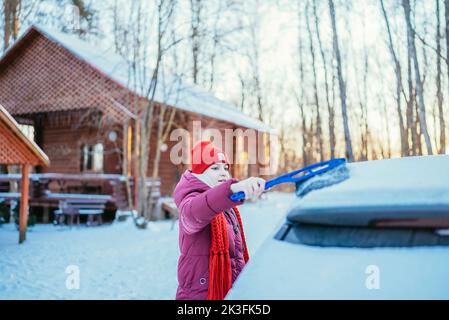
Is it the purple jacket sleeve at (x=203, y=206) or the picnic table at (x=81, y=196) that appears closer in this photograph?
the purple jacket sleeve at (x=203, y=206)

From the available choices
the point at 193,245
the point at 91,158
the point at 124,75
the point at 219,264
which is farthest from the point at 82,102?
the point at 219,264

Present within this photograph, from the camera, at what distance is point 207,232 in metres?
1.80

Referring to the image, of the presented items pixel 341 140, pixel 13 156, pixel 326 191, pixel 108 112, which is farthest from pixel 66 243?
pixel 341 140

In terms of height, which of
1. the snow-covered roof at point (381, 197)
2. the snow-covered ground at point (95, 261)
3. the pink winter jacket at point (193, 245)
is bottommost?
the snow-covered ground at point (95, 261)

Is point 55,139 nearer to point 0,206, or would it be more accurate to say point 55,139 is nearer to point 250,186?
point 0,206

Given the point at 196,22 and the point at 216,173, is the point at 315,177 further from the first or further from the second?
the point at 196,22

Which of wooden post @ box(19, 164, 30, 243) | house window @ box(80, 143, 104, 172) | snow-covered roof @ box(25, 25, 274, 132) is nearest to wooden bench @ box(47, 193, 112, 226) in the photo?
wooden post @ box(19, 164, 30, 243)

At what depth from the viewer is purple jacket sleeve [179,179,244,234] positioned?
1495mm

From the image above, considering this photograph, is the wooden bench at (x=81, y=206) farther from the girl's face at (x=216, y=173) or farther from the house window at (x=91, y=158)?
the girl's face at (x=216, y=173)

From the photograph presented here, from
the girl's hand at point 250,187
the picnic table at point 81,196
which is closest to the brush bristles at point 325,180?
the girl's hand at point 250,187

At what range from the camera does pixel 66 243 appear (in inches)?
368

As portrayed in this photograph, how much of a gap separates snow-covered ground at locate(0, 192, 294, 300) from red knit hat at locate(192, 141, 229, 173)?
3.91 m

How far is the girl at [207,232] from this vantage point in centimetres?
156

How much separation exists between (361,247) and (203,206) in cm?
67
